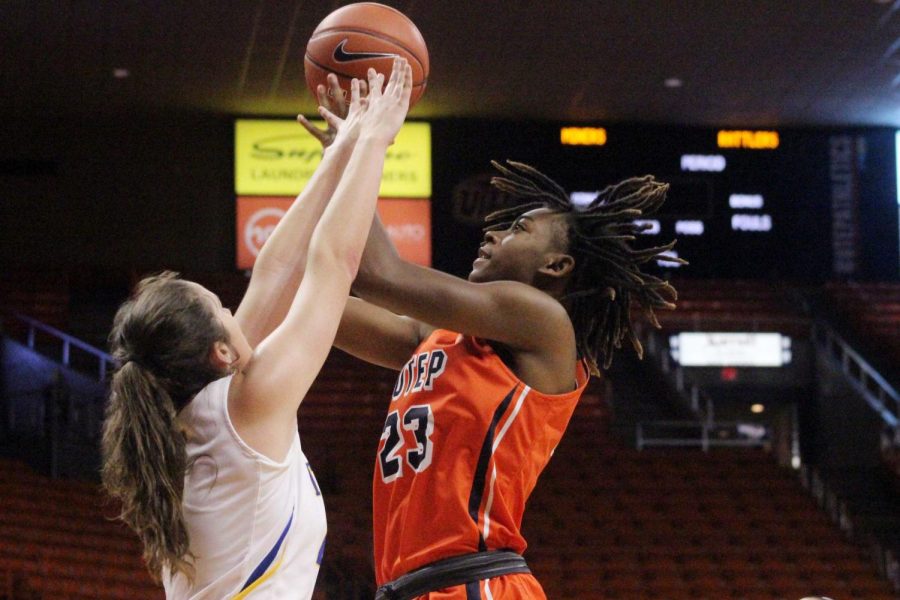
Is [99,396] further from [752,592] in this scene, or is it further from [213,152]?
[752,592]

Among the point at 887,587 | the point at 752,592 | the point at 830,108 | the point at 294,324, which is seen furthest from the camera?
the point at 830,108

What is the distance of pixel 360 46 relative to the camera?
3.15 meters

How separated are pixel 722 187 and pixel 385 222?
3982 mm

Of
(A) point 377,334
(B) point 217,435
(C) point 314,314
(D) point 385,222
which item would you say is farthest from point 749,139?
(B) point 217,435

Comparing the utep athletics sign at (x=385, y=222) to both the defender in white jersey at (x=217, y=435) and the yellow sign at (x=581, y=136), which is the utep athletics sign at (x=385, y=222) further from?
the defender in white jersey at (x=217, y=435)

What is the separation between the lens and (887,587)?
10938 mm

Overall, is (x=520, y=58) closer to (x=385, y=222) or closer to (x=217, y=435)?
(x=385, y=222)

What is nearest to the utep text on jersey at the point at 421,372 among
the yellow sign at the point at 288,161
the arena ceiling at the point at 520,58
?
the arena ceiling at the point at 520,58

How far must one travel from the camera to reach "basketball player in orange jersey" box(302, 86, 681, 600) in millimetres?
2887

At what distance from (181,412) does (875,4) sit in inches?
445

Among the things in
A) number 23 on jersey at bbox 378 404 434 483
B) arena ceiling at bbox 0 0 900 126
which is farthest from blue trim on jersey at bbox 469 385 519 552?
arena ceiling at bbox 0 0 900 126

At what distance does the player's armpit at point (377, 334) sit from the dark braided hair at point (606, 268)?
13.7 inches

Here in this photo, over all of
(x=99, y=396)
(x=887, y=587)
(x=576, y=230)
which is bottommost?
(x=887, y=587)

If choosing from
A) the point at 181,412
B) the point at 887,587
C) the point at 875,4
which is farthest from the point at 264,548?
the point at 875,4
